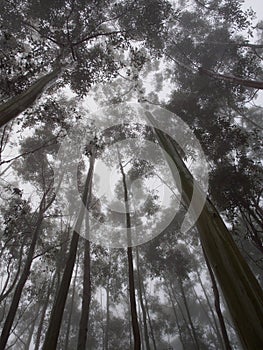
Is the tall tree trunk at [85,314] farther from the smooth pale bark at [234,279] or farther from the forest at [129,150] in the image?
the smooth pale bark at [234,279]

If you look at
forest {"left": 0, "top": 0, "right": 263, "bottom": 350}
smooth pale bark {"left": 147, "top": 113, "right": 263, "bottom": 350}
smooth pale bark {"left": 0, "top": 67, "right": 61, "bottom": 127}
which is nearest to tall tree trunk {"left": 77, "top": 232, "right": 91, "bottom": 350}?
forest {"left": 0, "top": 0, "right": 263, "bottom": 350}

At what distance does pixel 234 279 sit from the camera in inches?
60.1

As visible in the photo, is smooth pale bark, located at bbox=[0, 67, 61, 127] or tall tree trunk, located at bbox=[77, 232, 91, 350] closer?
smooth pale bark, located at bbox=[0, 67, 61, 127]

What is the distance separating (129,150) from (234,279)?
1177 centimetres

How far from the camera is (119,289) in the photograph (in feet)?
60.0

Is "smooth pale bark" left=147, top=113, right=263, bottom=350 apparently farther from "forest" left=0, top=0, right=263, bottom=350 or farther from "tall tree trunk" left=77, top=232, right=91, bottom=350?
"tall tree trunk" left=77, top=232, right=91, bottom=350

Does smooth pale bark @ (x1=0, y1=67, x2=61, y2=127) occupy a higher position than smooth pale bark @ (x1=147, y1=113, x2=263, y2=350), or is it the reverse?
smooth pale bark @ (x1=0, y1=67, x2=61, y2=127)

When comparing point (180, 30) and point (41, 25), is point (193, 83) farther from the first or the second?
point (41, 25)

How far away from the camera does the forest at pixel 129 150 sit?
4117 millimetres

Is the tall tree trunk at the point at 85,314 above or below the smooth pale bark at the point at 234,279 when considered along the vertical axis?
above

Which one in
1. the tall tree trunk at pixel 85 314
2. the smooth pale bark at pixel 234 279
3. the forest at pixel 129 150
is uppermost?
the forest at pixel 129 150

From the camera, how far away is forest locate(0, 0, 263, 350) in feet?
13.5

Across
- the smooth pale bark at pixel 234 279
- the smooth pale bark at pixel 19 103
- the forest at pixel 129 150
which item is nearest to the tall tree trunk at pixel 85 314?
the forest at pixel 129 150

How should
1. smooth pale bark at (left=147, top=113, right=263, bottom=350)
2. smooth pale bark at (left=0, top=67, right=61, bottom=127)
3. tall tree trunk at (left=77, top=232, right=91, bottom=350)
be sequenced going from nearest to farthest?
smooth pale bark at (left=147, top=113, right=263, bottom=350)
smooth pale bark at (left=0, top=67, right=61, bottom=127)
tall tree trunk at (left=77, top=232, right=91, bottom=350)
